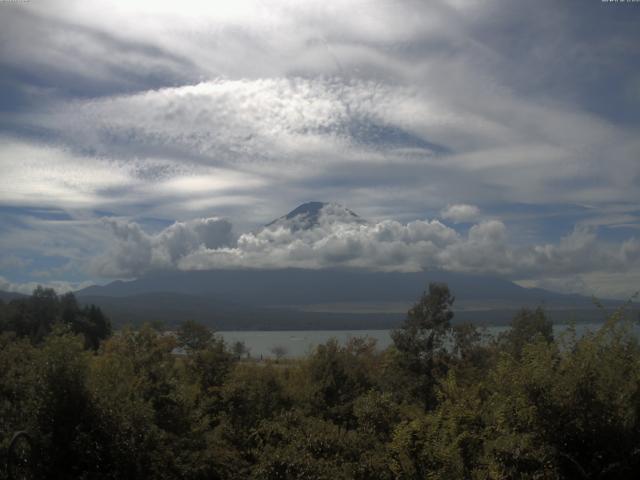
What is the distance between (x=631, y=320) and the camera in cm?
1100

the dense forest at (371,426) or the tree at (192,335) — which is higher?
the dense forest at (371,426)

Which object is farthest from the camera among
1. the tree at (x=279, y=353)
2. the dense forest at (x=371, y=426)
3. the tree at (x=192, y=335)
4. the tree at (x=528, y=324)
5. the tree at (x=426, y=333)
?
the tree at (x=279, y=353)

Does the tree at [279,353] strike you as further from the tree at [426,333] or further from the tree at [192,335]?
the tree at [426,333]

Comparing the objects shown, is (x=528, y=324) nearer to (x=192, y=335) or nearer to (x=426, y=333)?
(x=426, y=333)

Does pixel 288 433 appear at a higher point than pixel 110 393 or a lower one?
lower

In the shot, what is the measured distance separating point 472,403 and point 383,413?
9.84ft

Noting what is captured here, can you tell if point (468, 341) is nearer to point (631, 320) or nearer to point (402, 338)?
point (402, 338)

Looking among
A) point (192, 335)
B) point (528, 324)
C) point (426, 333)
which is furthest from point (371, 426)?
point (192, 335)

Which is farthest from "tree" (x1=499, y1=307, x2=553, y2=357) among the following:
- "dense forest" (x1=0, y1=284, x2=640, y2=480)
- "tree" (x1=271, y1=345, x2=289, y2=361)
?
"tree" (x1=271, y1=345, x2=289, y2=361)

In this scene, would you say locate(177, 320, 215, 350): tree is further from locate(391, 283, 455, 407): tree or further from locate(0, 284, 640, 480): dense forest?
locate(0, 284, 640, 480): dense forest

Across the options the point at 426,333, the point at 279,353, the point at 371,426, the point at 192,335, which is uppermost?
the point at 426,333

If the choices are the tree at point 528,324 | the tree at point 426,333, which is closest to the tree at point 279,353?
the tree at point 528,324

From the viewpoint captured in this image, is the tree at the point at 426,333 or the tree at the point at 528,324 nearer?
the tree at the point at 426,333

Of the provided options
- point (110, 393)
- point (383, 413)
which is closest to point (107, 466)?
point (110, 393)
